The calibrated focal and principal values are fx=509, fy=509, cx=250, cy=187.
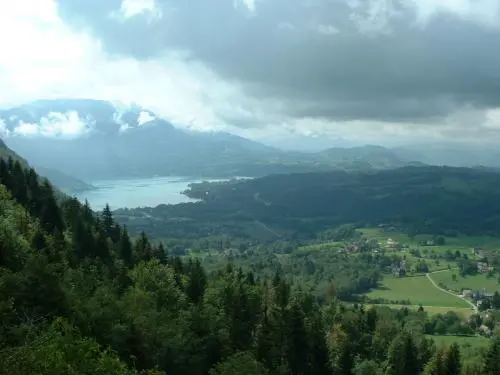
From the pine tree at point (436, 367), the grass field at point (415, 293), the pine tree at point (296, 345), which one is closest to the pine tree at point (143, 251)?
the pine tree at point (296, 345)

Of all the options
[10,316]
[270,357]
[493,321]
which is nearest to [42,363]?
[10,316]

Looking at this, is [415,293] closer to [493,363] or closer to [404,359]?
[404,359]

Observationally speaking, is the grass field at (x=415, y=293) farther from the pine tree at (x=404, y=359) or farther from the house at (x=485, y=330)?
the pine tree at (x=404, y=359)

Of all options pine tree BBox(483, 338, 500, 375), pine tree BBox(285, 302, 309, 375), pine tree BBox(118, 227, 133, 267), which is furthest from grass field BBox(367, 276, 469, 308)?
pine tree BBox(118, 227, 133, 267)

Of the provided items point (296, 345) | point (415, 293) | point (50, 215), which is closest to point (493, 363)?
point (296, 345)

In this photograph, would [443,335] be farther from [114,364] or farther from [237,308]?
[114,364]
